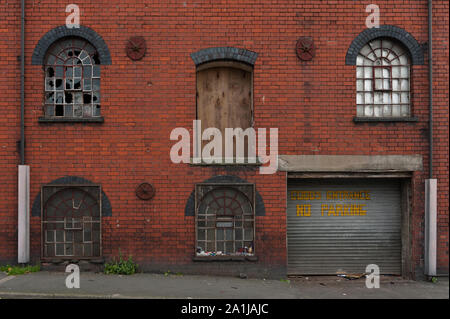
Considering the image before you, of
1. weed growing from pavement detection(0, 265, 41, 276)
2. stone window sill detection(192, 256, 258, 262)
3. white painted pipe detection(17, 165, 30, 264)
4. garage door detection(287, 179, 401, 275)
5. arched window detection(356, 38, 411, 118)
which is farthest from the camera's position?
garage door detection(287, 179, 401, 275)

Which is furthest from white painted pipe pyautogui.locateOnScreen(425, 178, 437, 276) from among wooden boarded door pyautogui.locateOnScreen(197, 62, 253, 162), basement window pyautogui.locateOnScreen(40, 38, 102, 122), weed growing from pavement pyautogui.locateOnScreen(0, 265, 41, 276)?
weed growing from pavement pyautogui.locateOnScreen(0, 265, 41, 276)

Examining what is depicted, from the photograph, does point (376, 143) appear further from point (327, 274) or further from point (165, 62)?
point (165, 62)

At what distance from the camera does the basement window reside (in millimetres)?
9133

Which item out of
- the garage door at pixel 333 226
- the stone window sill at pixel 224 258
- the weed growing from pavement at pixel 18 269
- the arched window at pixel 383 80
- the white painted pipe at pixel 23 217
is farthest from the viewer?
the garage door at pixel 333 226

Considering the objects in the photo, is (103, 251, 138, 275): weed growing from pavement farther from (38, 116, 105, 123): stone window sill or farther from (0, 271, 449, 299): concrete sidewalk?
(38, 116, 105, 123): stone window sill

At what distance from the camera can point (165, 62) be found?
9.02 m

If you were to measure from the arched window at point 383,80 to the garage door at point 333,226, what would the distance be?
169cm

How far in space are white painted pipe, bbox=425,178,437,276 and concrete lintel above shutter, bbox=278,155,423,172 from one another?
1.59ft

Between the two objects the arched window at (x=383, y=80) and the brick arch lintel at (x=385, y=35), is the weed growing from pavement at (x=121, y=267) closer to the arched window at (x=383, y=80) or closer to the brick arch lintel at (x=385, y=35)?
the arched window at (x=383, y=80)

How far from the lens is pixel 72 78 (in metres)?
9.16

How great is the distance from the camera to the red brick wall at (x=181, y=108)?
29.3ft

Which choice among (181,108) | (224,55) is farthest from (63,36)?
(224,55)

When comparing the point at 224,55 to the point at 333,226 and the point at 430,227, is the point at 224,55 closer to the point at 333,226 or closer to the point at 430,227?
the point at 333,226

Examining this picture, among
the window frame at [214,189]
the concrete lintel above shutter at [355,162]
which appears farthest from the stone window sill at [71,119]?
the concrete lintel above shutter at [355,162]
